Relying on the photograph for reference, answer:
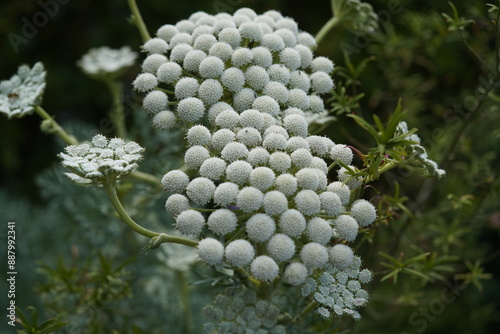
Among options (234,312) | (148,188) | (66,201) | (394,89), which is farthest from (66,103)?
(234,312)

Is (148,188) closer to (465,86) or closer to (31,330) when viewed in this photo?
(31,330)

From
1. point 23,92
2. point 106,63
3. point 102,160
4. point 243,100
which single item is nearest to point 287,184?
point 243,100

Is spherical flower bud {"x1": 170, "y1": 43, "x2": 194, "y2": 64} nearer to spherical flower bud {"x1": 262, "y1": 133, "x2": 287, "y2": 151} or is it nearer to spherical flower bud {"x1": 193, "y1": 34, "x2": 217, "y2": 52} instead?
spherical flower bud {"x1": 193, "y1": 34, "x2": 217, "y2": 52}

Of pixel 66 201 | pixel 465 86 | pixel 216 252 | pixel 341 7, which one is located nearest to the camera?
pixel 216 252

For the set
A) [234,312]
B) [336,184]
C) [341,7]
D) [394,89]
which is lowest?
[234,312]

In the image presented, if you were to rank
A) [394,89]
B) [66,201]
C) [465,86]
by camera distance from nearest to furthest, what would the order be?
[66,201], [394,89], [465,86]

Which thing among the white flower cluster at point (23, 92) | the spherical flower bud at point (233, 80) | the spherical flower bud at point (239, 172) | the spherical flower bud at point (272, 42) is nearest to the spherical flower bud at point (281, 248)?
the spherical flower bud at point (239, 172)

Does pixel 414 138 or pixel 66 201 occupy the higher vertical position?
pixel 414 138

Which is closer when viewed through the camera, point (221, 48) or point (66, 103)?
point (221, 48)

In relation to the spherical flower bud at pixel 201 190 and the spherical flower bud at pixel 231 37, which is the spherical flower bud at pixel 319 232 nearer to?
the spherical flower bud at pixel 201 190
